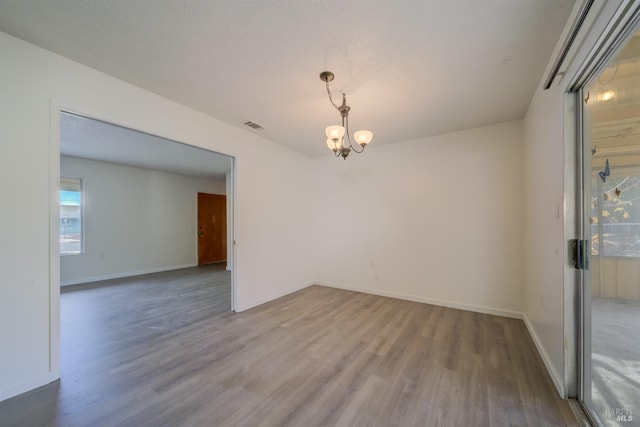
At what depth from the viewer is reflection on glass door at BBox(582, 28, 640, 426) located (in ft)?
4.64

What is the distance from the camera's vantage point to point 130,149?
4586 millimetres

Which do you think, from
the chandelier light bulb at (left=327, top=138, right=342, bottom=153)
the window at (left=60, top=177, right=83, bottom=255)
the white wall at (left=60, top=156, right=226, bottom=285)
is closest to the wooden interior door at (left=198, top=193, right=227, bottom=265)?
the white wall at (left=60, top=156, right=226, bottom=285)

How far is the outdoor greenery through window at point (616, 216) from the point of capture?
1.38m

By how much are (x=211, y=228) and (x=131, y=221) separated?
2.13m

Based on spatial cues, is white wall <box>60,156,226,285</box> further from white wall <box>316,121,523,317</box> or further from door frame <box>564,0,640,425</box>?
door frame <box>564,0,640,425</box>

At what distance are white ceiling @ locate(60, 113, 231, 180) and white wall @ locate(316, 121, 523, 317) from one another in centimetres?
251

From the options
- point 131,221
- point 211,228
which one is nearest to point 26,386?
point 131,221

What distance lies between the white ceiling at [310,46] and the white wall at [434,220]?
0.88 m

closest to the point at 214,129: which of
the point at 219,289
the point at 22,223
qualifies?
the point at 22,223

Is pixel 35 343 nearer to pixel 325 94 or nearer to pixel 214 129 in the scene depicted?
pixel 214 129

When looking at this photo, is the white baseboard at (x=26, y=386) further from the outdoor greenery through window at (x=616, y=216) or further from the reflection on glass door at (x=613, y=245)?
the outdoor greenery through window at (x=616, y=216)

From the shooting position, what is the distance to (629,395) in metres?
1.52

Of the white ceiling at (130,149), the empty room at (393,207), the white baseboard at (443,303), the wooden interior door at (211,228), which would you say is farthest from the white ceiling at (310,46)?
the wooden interior door at (211,228)

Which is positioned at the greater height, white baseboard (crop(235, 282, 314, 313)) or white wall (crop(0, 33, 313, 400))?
white wall (crop(0, 33, 313, 400))
